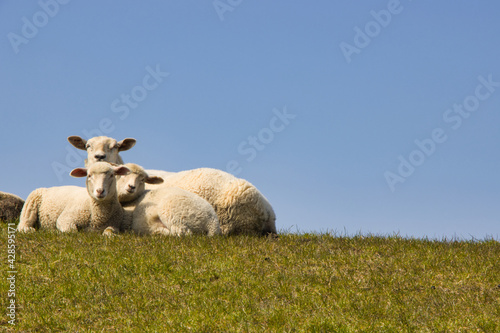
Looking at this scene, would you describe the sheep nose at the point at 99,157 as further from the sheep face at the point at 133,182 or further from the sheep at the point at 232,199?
the sheep at the point at 232,199

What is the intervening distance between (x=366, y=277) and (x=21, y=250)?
580cm

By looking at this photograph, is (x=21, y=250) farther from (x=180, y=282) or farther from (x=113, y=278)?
(x=180, y=282)

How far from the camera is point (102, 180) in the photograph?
10.3 meters

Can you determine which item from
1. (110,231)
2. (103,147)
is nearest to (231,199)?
(110,231)

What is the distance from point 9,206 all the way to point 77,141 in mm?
2710

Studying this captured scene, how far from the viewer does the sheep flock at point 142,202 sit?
10594 millimetres

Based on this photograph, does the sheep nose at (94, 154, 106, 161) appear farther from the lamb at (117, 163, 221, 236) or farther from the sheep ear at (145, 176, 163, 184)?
the sheep ear at (145, 176, 163, 184)

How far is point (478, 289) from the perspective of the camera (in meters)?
8.66

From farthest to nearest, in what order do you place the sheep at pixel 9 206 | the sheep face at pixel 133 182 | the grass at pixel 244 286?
the sheep at pixel 9 206 → the sheep face at pixel 133 182 → the grass at pixel 244 286

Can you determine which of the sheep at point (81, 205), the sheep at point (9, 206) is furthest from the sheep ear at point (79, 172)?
the sheep at point (9, 206)

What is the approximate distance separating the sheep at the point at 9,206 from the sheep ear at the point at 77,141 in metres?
2.50

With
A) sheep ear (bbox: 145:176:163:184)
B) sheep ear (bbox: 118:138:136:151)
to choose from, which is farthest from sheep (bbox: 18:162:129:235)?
sheep ear (bbox: 118:138:136:151)

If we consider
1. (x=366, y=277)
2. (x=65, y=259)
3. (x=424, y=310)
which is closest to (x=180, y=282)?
(x=65, y=259)

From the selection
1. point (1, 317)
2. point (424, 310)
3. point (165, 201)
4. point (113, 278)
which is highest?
point (165, 201)
